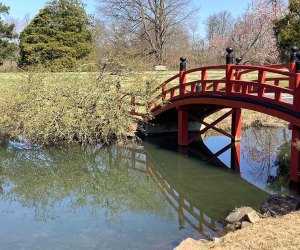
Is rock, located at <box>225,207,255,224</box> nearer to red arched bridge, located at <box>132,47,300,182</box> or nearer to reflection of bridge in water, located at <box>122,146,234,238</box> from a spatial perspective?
reflection of bridge in water, located at <box>122,146,234,238</box>

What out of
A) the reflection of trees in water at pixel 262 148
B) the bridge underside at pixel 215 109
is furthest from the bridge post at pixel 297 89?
the reflection of trees in water at pixel 262 148

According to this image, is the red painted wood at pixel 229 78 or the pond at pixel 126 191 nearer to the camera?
the pond at pixel 126 191

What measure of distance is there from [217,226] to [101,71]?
939 cm

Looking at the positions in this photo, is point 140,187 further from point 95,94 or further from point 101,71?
point 101,71

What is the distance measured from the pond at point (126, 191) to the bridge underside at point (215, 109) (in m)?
0.59

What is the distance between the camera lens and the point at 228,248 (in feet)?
19.2

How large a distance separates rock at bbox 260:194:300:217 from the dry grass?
86 cm

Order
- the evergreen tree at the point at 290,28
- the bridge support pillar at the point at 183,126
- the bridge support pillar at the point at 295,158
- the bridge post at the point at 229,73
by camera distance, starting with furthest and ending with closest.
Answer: the evergreen tree at the point at 290,28
the bridge support pillar at the point at 183,126
the bridge post at the point at 229,73
the bridge support pillar at the point at 295,158

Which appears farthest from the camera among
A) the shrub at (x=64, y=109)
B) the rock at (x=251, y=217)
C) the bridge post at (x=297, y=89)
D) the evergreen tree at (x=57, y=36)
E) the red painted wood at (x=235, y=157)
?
the evergreen tree at (x=57, y=36)

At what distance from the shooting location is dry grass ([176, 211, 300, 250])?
226 inches

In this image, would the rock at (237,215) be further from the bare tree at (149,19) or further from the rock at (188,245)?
the bare tree at (149,19)

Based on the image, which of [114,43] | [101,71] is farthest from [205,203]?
[114,43]

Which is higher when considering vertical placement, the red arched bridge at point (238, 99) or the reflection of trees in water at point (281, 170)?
the red arched bridge at point (238, 99)

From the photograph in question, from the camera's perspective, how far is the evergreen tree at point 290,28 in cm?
2202
